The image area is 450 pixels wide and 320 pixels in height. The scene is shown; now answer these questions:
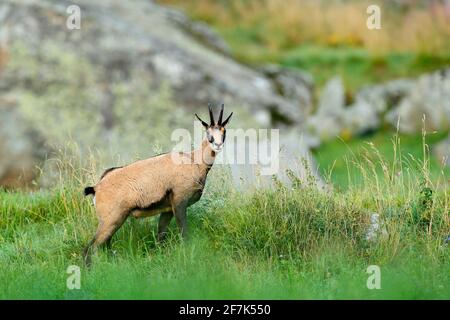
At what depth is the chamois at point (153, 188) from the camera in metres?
7.80

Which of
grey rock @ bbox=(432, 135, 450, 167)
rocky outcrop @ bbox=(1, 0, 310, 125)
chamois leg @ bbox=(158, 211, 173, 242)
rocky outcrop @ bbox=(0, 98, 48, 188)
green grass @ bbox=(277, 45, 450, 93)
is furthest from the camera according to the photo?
green grass @ bbox=(277, 45, 450, 93)

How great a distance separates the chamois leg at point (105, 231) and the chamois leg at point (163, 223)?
47 cm

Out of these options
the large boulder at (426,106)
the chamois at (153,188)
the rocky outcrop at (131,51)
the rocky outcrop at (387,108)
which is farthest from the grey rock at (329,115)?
the chamois at (153,188)

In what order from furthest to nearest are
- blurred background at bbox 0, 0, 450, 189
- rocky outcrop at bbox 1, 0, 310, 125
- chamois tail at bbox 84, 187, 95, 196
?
rocky outcrop at bbox 1, 0, 310, 125
blurred background at bbox 0, 0, 450, 189
chamois tail at bbox 84, 187, 95, 196

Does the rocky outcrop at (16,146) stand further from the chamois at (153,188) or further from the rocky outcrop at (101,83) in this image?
the chamois at (153,188)

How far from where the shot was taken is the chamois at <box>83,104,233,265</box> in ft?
25.6

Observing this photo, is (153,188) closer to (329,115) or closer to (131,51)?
(131,51)

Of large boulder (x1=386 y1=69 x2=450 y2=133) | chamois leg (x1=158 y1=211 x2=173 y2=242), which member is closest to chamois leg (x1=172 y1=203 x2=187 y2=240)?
chamois leg (x1=158 y1=211 x2=173 y2=242)

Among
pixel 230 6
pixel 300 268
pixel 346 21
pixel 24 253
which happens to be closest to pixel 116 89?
pixel 24 253

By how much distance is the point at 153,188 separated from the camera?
25.8 feet

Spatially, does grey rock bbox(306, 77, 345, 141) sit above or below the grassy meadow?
above

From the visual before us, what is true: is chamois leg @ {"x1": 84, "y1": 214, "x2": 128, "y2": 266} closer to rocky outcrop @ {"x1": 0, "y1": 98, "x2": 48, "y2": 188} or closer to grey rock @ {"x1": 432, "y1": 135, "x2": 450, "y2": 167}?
rocky outcrop @ {"x1": 0, "y1": 98, "x2": 48, "y2": 188}

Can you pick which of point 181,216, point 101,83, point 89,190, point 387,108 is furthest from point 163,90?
point 181,216

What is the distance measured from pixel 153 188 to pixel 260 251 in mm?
1067
